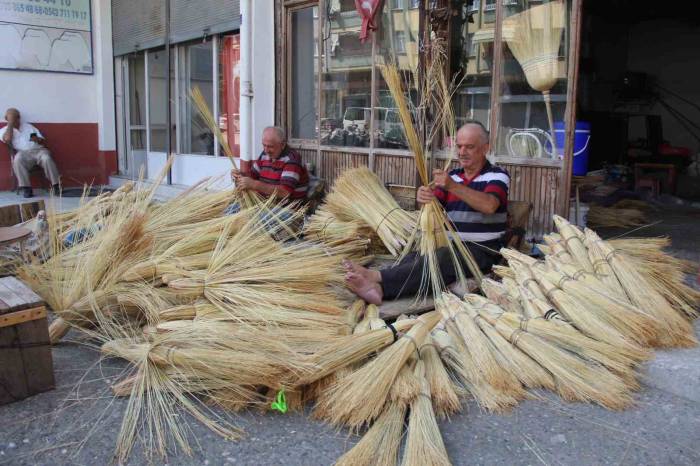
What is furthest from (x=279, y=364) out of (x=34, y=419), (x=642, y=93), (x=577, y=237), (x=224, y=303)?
(x=642, y=93)

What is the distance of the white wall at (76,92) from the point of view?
8.27 meters

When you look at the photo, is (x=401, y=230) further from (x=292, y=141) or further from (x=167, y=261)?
(x=292, y=141)

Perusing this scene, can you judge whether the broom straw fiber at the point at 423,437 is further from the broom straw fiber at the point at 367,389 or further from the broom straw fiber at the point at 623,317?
the broom straw fiber at the point at 623,317

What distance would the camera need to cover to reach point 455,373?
8.22 feet

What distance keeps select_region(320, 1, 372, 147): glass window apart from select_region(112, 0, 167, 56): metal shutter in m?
3.19

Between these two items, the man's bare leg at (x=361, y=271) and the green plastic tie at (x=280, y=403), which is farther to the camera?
the man's bare leg at (x=361, y=271)

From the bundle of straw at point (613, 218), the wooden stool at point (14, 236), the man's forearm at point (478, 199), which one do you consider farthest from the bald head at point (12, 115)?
the bundle of straw at point (613, 218)

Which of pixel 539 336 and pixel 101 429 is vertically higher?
pixel 539 336

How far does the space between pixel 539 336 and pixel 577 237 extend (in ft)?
2.88

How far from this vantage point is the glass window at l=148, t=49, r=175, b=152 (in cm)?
839

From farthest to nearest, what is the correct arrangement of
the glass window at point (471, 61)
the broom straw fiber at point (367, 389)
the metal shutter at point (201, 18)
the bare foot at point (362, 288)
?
the metal shutter at point (201, 18) → the glass window at point (471, 61) → the bare foot at point (362, 288) → the broom straw fiber at point (367, 389)

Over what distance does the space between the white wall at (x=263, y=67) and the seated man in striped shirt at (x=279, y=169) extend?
107 centimetres

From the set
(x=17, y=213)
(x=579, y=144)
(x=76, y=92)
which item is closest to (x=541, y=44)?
(x=579, y=144)

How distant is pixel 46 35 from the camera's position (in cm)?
841
